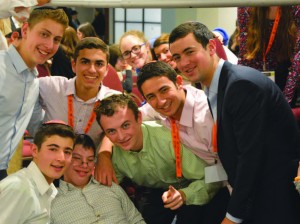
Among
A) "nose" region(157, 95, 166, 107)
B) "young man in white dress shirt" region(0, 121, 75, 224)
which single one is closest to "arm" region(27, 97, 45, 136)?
"young man in white dress shirt" region(0, 121, 75, 224)

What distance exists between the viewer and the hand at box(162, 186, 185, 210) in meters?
2.93

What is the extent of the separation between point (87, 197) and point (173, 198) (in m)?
0.56

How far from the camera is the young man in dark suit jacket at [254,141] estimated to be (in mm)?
2297

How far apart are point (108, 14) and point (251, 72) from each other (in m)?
8.53

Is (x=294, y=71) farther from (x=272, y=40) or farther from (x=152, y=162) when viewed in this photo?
(x=152, y=162)

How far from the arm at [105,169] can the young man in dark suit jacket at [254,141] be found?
90 centimetres

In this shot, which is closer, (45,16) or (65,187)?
(45,16)

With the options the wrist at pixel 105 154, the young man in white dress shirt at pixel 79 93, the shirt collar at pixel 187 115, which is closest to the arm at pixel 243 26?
the shirt collar at pixel 187 115

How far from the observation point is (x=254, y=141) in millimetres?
2336

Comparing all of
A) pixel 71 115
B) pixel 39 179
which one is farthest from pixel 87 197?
pixel 71 115

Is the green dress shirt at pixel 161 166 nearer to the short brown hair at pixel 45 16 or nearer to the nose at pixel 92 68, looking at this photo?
the nose at pixel 92 68

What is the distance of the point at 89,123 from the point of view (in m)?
3.38

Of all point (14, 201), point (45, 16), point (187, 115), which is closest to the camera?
point (14, 201)

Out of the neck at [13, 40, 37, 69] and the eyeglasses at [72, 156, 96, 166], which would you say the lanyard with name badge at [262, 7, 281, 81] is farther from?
the neck at [13, 40, 37, 69]
